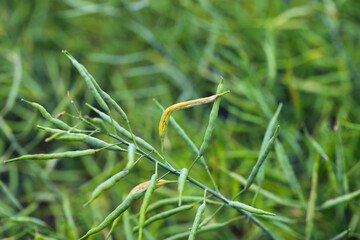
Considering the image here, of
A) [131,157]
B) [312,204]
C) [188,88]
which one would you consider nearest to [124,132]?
[131,157]

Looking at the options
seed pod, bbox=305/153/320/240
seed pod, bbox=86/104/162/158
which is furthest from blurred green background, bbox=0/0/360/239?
seed pod, bbox=86/104/162/158

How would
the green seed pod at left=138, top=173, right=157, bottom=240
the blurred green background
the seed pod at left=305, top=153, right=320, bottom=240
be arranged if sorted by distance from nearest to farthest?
1. the green seed pod at left=138, top=173, right=157, bottom=240
2. the seed pod at left=305, top=153, right=320, bottom=240
3. the blurred green background

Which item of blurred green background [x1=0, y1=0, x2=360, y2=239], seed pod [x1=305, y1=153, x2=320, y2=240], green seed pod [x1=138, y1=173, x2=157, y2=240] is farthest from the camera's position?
blurred green background [x1=0, y1=0, x2=360, y2=239]

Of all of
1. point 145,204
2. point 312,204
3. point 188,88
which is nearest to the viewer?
point 145,204

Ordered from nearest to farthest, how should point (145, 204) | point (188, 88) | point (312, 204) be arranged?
point (145, 204) < point (312, 204) < point (188, 88)

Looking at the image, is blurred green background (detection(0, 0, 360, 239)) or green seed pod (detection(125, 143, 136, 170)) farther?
blurred green background (detection(0, 0, 360, 239))

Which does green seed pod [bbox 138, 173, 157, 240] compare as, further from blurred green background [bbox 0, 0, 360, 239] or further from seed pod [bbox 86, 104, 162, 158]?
blurred green background [bbox 0, 0, 360, 239]

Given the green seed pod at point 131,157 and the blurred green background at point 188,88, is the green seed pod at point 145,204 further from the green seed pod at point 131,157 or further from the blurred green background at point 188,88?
the blurred green background at point 188,88

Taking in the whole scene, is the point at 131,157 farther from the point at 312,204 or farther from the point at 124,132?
the point at 312,204
